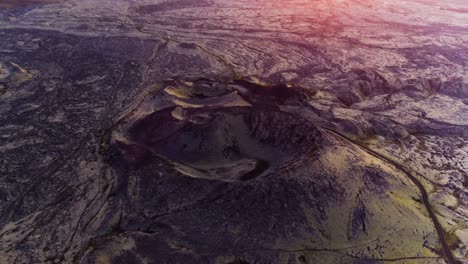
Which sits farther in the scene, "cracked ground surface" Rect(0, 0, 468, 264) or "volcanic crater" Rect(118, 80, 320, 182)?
"volcanic crater" Rect(118, 80, 320, 182)

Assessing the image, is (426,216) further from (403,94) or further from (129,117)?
(129,117)

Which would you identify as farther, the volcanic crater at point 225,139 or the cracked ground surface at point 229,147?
the volcanic crater at point 225,139

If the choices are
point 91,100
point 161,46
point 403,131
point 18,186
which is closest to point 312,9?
point 161,46

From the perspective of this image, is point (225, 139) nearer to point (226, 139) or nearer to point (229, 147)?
point (226, 139)

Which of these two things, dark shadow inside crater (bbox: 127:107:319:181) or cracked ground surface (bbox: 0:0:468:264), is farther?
dark shadow inside crater (bbox: 127:107:319:181)

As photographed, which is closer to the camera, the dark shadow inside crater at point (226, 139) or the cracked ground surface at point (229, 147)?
the cracked ground surface at point (229, 147)

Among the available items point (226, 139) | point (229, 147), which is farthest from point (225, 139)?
point (229, 147)
